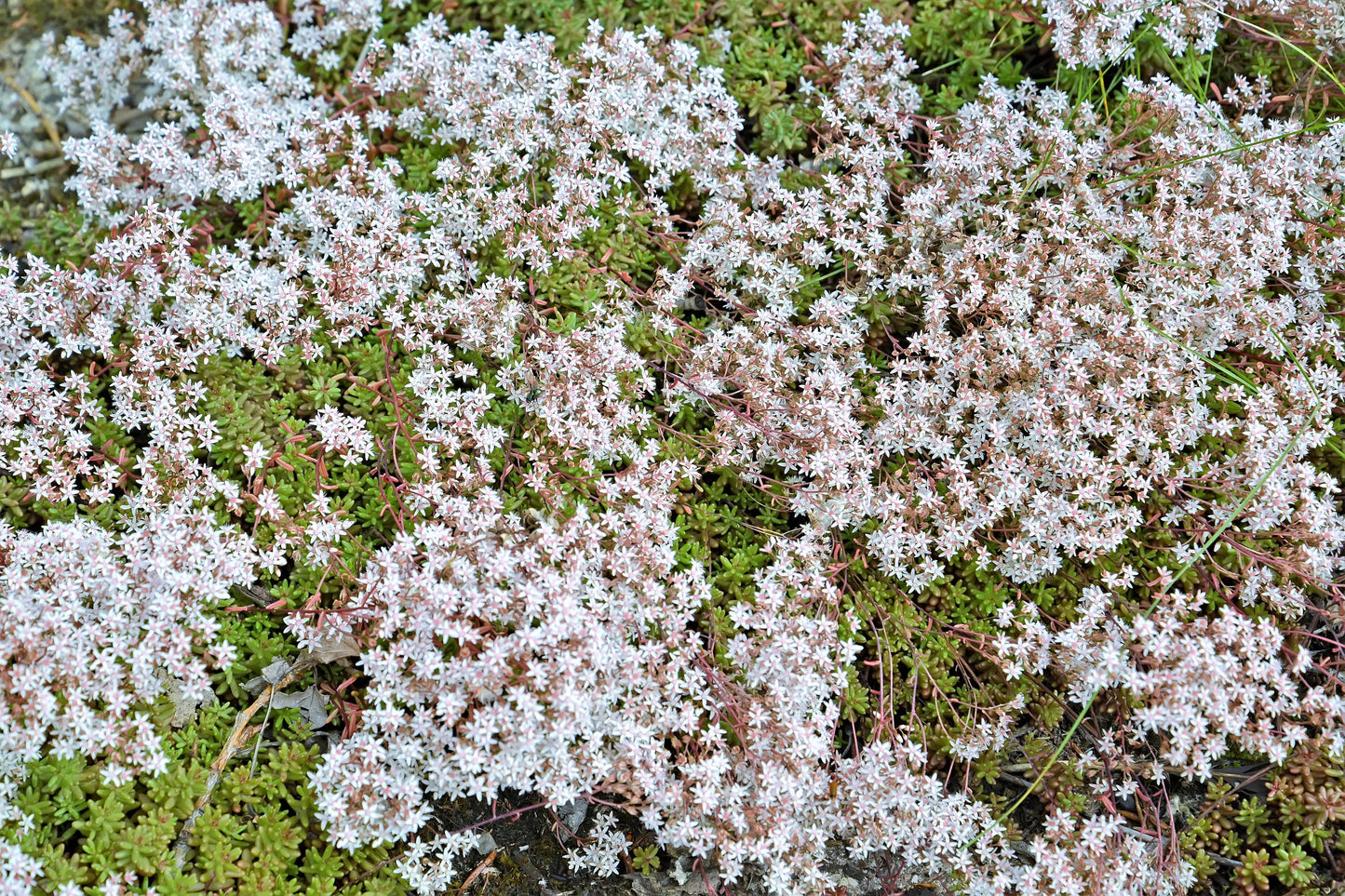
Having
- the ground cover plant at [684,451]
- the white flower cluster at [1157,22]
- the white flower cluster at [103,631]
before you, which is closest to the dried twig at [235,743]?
the ground cover plant at [684,451]

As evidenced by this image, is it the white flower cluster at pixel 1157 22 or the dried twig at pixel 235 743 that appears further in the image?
the white flower cluster at pixel 1157 22

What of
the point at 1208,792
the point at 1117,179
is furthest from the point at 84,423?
the point at 1208,792

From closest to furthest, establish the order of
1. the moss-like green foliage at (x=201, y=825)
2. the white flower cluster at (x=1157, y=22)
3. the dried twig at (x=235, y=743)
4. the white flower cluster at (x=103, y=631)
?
the white flower cluster at (x=103, y=631) < the moss-like green foliage at (x=201, y=825) < the dried twig at (x=235, y=743) < the white flower cluster at (x=1157, y=22)

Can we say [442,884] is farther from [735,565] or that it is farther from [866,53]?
[866,53]

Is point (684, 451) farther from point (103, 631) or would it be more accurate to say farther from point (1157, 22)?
point (1157, 22)

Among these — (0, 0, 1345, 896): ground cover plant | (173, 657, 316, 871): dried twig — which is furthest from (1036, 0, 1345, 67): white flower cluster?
(173, 657, 316, 871): dried twig

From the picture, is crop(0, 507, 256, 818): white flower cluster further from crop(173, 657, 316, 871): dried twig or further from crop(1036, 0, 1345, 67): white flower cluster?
crop(1036, 0, 1345, 67): white flower cluster

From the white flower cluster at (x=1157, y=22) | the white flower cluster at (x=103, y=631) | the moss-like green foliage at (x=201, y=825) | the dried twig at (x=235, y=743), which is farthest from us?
the white flower cluster at (x=1157, y=22)

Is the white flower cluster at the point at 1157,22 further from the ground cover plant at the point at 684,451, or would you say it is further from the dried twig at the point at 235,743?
the dried twig at the point at 235,743
